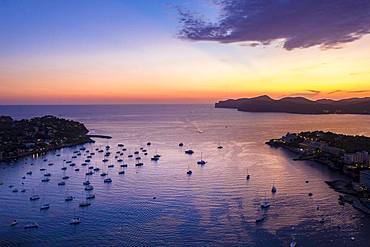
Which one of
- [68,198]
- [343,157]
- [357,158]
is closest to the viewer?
[68,198]

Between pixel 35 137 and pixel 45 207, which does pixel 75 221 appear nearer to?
pixel 45 207

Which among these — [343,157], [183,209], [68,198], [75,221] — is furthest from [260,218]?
[343,157]

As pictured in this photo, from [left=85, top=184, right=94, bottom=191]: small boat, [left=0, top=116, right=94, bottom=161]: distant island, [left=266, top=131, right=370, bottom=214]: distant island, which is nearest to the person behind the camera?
[left=266, top=131, right=370, bottom=214]: distant island

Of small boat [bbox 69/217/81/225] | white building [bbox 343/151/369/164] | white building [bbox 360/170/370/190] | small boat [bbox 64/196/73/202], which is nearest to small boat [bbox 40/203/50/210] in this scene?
small boat [bbox 64/196/73/202]

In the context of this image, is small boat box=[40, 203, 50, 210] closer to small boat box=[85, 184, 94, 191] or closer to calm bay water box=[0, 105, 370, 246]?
calm bay water box=[0, 105, 370, 246]

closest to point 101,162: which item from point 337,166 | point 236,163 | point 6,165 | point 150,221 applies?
point 6,165

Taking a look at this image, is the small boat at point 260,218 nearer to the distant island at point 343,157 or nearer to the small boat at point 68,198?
the distant island at point 343,157
